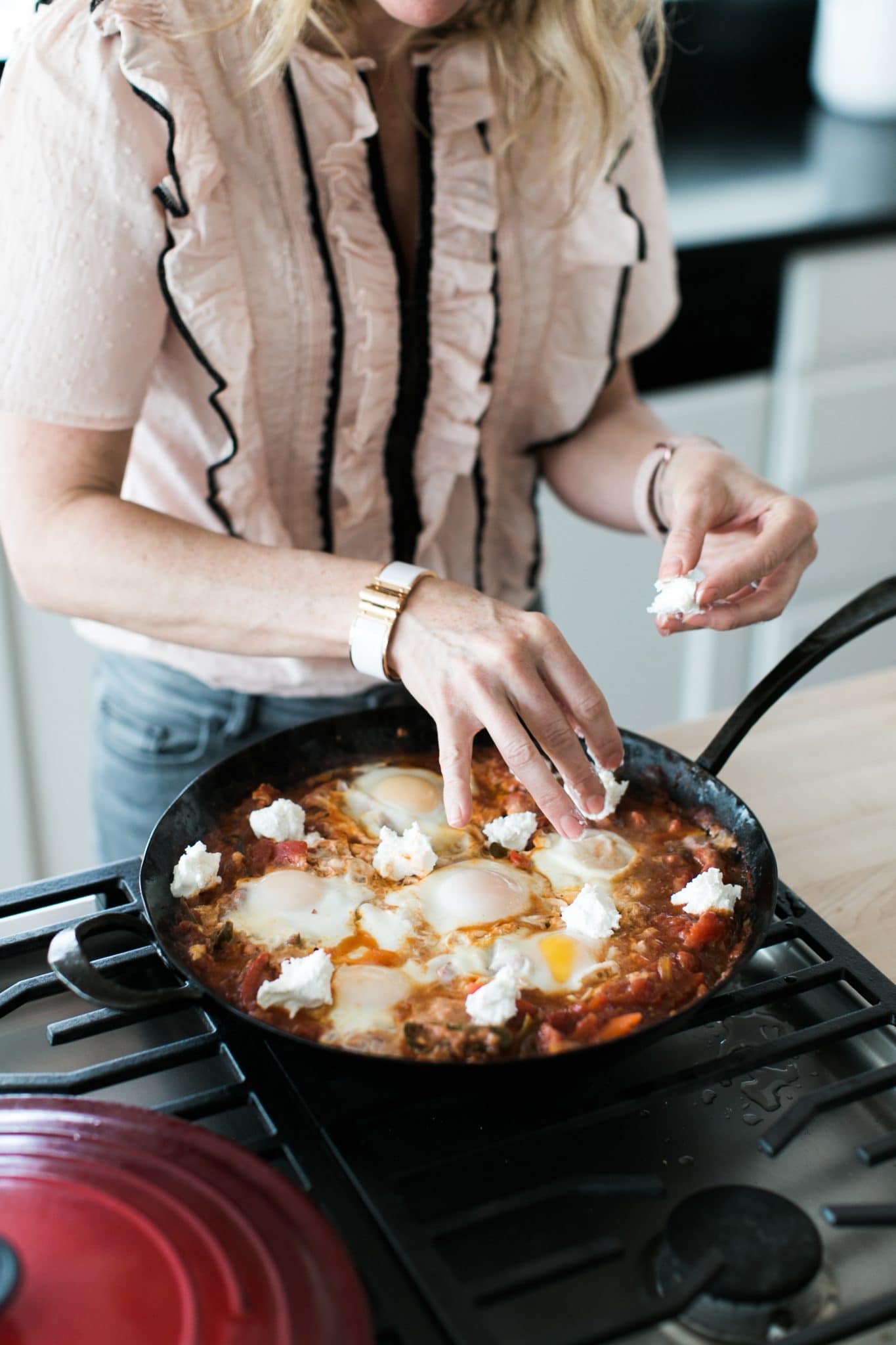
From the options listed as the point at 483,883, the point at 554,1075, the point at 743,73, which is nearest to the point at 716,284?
the point at 743,73

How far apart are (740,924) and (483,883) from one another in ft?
0.67

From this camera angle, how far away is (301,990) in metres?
0.90

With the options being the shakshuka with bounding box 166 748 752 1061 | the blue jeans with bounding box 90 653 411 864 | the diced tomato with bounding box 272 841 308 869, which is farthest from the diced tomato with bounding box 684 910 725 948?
the blue jeans with bounding box 90 653 411 864

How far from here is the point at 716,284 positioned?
2436 mm

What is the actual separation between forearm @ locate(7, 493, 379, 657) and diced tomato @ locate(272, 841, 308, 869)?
0.18 metres

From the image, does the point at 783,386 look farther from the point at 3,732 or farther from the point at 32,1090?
the point at 32,1090

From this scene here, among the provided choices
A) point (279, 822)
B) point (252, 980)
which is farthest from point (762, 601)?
point (252, 980)

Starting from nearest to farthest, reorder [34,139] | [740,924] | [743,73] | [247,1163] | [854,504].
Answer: [247,1163] < [740,924] < [34,139] < [854,504] < [743,73]

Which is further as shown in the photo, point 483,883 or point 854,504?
point 854,504

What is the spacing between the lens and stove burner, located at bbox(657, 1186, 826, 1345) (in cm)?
73

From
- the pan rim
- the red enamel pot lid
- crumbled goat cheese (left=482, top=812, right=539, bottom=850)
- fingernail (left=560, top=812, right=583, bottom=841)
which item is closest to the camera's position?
the red enamel pot lid

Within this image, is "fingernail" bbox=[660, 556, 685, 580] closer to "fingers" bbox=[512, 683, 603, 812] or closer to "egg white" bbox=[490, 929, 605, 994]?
"fingers" bbox=[512, 683, 603, 812]

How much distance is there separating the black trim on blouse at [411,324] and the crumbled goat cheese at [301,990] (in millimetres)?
727

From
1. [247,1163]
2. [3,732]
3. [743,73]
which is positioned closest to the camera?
[247,1163]
